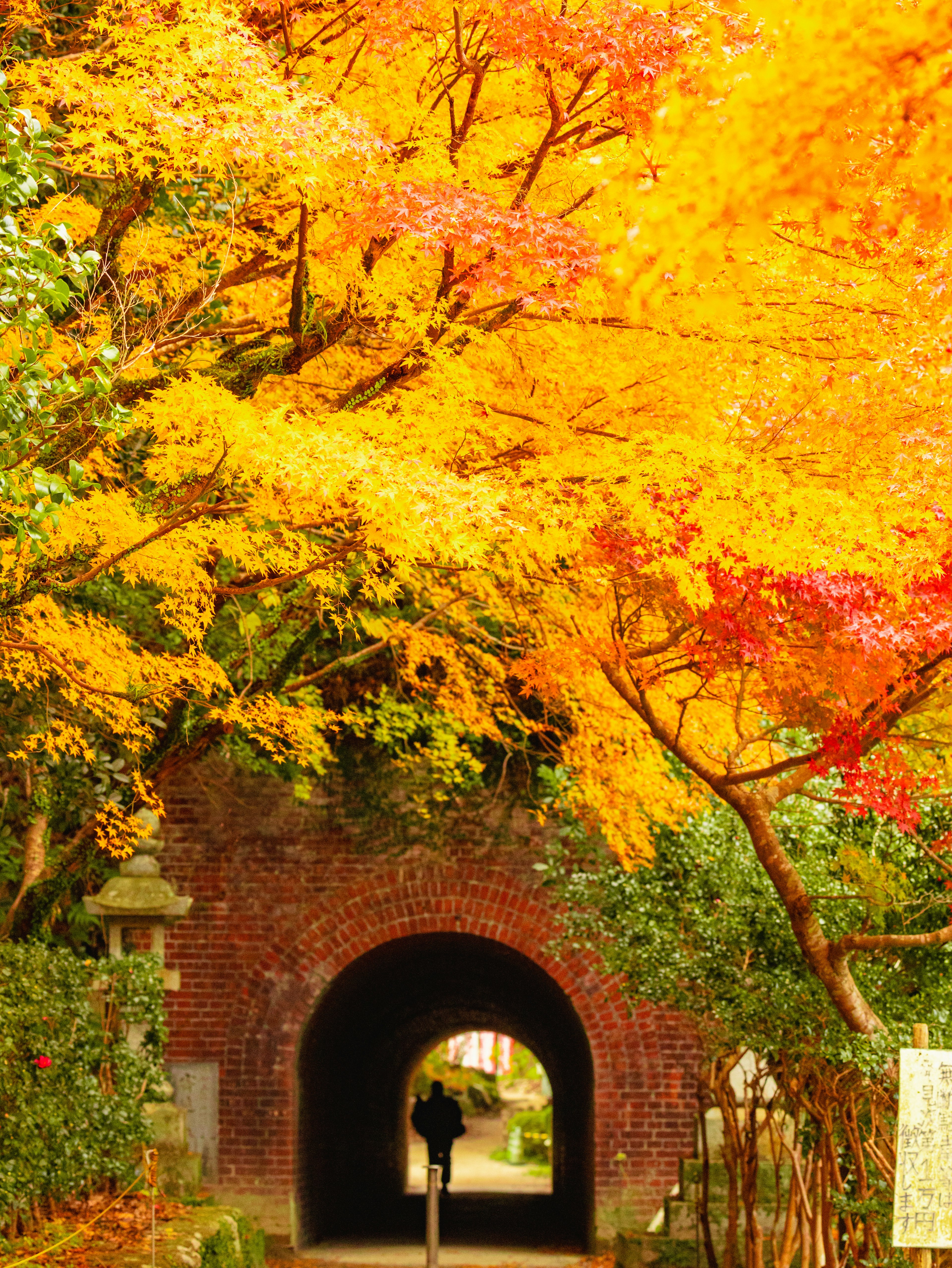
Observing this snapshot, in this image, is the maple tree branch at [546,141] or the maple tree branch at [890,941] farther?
the maple tree branch at [890,941]

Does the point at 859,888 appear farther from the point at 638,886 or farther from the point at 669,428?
the point at 669,428

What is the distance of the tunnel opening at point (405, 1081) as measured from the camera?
570 inches

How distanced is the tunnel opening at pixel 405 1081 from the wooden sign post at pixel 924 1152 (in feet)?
24.5

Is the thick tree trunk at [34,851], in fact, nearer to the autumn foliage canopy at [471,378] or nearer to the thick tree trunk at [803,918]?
the autumn foliage canopy at [471,378]

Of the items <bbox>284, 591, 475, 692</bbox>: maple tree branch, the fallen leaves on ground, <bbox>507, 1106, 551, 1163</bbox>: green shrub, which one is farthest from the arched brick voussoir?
<bbox>507, 1106, 551, 1163</bbox>: green shrub

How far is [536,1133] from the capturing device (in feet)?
113

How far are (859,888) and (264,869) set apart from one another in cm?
683

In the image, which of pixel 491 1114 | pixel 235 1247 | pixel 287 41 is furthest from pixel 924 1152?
pixel 491 1114

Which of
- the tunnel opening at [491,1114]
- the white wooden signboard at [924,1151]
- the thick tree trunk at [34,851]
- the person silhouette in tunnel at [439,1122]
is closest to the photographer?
the white wooden signboard at [924,1151]

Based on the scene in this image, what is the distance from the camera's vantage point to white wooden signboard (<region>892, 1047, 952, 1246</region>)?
594 centimetres

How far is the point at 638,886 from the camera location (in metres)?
9.33

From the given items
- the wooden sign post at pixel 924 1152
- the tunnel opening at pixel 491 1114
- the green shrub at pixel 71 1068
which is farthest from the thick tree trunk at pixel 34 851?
the tunnel opening at pixel 491 1114

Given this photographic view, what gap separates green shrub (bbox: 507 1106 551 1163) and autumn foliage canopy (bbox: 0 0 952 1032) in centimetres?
2708

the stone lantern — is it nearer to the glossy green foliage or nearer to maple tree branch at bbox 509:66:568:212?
the glossy green foliage
